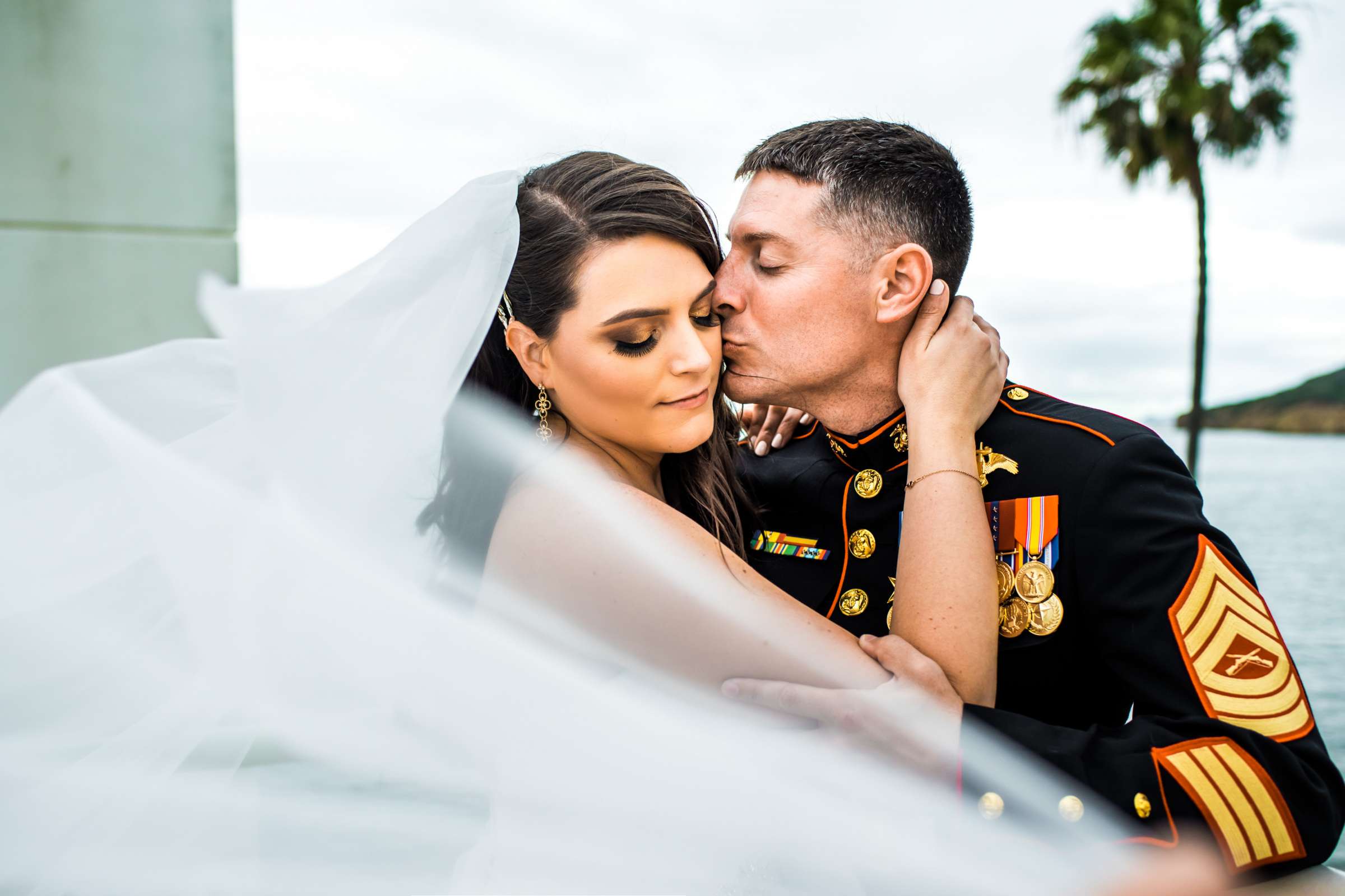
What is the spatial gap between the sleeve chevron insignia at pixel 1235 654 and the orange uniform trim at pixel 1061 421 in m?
0.26

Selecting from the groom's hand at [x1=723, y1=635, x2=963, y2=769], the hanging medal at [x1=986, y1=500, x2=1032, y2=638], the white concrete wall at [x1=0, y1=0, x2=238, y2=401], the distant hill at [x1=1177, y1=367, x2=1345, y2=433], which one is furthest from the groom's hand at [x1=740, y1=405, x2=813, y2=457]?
the distant hill at [x1=1177, y1=367, x2=1345, y2=433]

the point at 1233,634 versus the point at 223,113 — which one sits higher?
the point at 223,113

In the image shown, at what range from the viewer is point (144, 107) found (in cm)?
314

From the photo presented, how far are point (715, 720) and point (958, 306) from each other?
1.00 meters

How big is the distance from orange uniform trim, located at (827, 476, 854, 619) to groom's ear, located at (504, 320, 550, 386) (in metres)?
0.65

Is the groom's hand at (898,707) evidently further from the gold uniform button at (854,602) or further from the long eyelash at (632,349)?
the long eyelash at (632,349)

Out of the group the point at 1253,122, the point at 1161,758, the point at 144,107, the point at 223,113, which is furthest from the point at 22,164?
the point at 1253,122

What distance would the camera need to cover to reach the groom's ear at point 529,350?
2094mm

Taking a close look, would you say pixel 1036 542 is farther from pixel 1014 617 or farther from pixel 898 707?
pixel 898 707

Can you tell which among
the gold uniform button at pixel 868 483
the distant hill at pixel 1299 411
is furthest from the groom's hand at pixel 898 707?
the distant hill at pixel 1299 411

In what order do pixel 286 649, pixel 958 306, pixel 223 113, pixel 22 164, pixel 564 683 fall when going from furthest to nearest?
pixel 223 113 → pixel 22 164 → pixel 958 306 → pixel 564 683 → pixel 286 649

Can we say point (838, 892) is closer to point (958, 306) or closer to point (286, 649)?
point (286, 649)

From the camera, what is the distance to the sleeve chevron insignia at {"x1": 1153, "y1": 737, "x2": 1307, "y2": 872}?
1491 millimetres

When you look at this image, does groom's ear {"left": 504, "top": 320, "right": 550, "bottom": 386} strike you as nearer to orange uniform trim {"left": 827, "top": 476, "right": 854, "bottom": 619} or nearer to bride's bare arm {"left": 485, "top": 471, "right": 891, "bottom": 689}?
bride's bare arm {"left": 485, "top": 471, "right": 891, "bottom": 689}
